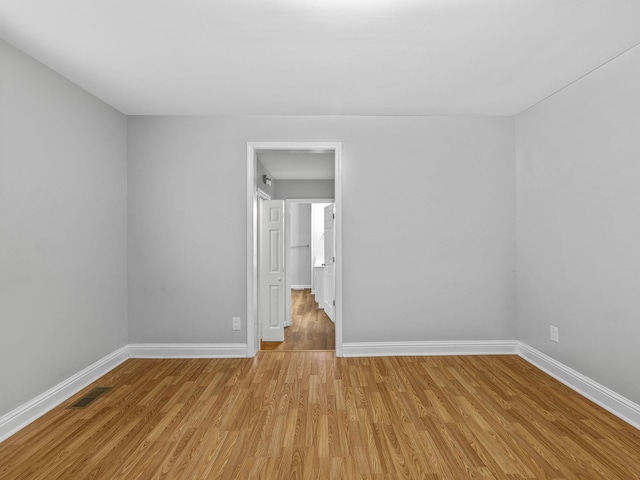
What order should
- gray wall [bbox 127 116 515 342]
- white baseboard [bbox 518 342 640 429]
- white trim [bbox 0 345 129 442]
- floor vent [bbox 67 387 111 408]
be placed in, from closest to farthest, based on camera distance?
white trim [bbox 0 345 129 442] < white baseboard [bbox 518 342 640 429] < floor vent [bbox 67 387 111 408] < gray wall [bbox 127 116 515 342]

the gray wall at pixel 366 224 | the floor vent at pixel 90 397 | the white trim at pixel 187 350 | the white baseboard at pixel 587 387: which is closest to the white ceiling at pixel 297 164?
the gray wall at pixel 366 224

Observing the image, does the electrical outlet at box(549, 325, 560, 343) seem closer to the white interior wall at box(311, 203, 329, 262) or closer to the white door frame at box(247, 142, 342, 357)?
the white door frame at box(247, 142, 342, 357)

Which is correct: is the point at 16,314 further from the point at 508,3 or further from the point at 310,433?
the point at 508,3

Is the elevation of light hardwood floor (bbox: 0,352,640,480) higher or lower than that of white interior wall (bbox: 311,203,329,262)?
lower

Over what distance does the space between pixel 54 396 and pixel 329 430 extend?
2.09m

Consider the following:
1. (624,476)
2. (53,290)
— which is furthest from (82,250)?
(624,476)

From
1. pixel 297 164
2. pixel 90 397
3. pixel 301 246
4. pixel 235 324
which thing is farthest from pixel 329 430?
pixel 301 246

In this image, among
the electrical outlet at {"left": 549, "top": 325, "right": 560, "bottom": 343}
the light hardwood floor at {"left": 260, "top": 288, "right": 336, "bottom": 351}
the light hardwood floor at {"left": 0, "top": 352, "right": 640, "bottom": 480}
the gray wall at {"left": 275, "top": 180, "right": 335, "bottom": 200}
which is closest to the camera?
the light hardwood floor at {"left": 0, "top": 352, "right": 640, "bottom": 480}

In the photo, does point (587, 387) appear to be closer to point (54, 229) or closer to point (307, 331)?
point (307, 331)

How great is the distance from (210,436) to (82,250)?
6.28 feet

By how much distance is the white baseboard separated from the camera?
2.40m

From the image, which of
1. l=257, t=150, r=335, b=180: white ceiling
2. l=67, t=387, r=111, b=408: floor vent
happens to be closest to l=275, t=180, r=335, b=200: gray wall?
l=257, t=150, r=335, b=180: white ceiling

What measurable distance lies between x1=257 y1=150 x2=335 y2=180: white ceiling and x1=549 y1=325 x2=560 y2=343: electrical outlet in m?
3.16

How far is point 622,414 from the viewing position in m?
2.45
